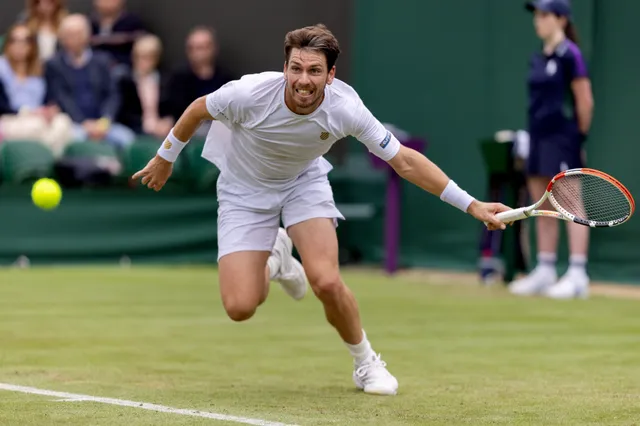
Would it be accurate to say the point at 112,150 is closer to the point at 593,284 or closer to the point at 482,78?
the point at 482,78

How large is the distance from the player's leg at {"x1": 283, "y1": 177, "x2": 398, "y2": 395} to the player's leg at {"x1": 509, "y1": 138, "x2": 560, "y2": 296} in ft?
17.0

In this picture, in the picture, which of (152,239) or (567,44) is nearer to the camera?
(567,44)

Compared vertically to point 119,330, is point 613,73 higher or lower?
higher

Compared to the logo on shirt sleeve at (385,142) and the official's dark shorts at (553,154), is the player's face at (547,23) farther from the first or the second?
the logo on shirt sleeve at (385,142)

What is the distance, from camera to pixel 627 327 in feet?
31.4

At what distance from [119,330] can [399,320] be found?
2.15 metres

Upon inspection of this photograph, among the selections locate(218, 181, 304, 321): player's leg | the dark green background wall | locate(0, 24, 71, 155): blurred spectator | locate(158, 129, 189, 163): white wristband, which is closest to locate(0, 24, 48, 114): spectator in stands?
locate(0, 24, 71, 155): blurred spectator

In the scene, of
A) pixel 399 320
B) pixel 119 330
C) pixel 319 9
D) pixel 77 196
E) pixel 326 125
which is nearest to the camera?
pixel 326 125

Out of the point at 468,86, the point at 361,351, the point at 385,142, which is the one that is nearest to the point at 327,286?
the point at 361,351

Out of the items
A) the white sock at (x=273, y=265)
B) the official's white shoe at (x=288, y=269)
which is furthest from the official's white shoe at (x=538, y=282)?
the white sock at (x=273, y=265)

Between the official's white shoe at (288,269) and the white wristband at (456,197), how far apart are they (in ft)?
4.36

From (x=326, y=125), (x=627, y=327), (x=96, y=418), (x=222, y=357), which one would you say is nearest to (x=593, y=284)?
(x=627, y=327)

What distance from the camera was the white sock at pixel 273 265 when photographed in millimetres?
7348

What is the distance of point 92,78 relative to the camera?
14492mm
